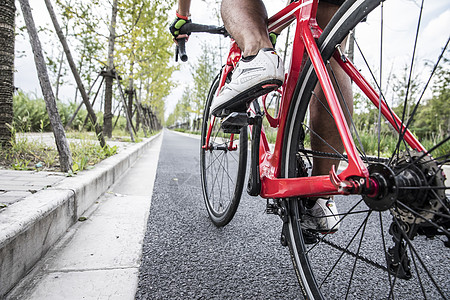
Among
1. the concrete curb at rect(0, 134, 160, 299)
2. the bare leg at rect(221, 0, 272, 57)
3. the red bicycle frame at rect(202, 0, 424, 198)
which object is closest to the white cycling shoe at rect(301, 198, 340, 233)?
the red bicycle frame at rect(202, 0, 424, 198)

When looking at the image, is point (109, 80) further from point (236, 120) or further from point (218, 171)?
point (236, 120)

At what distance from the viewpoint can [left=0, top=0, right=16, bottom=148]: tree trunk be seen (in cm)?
252

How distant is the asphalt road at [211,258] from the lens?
3.44 ft

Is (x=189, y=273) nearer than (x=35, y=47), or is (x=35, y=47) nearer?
(x=189, y=273)

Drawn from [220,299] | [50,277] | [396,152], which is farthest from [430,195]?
[50,277]

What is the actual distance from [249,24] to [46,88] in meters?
1.76

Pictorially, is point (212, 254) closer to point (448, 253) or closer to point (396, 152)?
point (396, 152)

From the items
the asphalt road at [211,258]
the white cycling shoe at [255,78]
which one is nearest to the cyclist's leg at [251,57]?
the white cycling shoe at [255,78]

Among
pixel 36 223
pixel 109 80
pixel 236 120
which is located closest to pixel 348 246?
pixel 236 120

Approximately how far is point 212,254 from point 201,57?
2408 centimetres

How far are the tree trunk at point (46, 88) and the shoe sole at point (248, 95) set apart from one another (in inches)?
55.9

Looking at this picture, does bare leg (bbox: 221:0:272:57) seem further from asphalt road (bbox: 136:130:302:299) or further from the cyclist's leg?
asphalt road (bbox: 136:130:302:299)

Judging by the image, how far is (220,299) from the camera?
995 millimetres

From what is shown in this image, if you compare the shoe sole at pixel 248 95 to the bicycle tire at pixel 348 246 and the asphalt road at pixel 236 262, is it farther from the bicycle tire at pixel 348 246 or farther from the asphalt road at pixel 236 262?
the asphalt road at pixel 236 262
